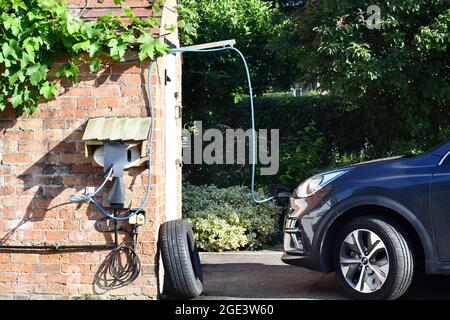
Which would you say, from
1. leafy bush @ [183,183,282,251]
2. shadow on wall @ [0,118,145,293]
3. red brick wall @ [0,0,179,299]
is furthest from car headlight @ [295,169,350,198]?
leafy bush @ [183,183,282,251]

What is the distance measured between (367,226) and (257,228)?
9.41ft

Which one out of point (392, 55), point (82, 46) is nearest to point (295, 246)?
point (82, 46)

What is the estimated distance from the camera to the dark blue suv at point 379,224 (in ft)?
16.5

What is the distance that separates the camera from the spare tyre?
5.36m

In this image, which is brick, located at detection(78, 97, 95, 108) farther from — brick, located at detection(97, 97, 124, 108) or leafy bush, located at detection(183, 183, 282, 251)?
leafy bush, located at detection(183, 183, 282, 251)

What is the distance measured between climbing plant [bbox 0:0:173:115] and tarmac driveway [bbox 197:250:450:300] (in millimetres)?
2346

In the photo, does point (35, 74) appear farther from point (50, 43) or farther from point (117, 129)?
point (117, 129)

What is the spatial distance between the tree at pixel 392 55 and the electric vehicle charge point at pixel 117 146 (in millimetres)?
3199

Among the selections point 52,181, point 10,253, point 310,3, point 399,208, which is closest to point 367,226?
point 399,208

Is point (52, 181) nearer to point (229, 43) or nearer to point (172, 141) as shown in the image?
point (172, 141)

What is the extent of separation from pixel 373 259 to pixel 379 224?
0.99ft

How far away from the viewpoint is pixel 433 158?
518 cm

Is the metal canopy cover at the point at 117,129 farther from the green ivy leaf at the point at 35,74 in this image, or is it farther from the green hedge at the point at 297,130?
the green hedge at the point at 297,130

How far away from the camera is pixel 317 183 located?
5.57 meters
